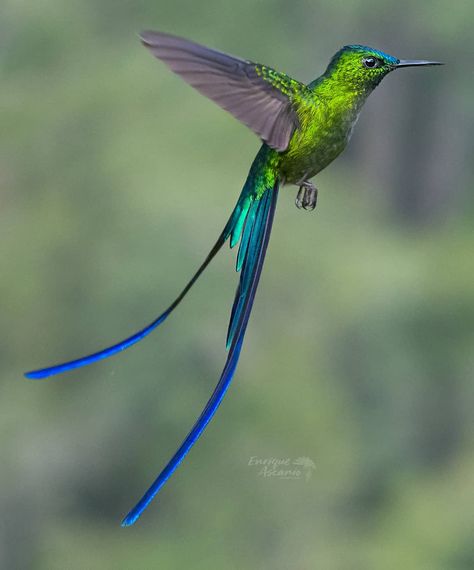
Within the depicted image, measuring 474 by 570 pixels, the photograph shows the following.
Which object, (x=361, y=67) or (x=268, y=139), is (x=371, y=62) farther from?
(x=268, y=139)

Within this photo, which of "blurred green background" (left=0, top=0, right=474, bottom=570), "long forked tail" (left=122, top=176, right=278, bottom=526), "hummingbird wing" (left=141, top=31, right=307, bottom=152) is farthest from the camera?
"blurred green background" (left=0, top=0, right=474, bottom=570)

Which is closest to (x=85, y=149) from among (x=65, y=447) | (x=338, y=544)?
(x=65, y=447)

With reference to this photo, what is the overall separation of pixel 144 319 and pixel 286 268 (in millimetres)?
468

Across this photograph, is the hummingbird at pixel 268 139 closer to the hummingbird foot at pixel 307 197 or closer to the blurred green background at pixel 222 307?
the hummingbird foot at pixel 307 197

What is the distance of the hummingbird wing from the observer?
1.59ft

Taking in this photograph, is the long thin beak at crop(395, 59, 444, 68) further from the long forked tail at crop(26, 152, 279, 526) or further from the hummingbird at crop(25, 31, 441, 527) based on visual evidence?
the long forked tail at crop(26, 152, 279, 526)

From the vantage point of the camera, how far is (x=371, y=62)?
643 mm

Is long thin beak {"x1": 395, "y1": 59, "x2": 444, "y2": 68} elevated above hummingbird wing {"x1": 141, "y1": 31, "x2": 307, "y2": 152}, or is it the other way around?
long thin beak {"x1": 395, "y1": 59, "x2": 444, "y2": 68}

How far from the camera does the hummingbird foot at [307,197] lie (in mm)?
627

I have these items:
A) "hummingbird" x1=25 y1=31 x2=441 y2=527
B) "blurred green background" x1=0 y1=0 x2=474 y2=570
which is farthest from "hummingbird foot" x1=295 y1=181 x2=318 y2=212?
"blurred green background" x1=0 y1=0 x2=474 y2=570

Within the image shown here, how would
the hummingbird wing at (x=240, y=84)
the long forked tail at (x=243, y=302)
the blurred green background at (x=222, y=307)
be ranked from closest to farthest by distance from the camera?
the hummingbird wing at (x=240, y=84)
the long forked tail at (x=243, y=302)
the blurred green background at (x=222, y=307)

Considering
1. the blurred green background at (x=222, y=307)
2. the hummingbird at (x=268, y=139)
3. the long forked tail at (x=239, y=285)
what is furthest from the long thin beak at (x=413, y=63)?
the blurred green background at (x=222, y=307)

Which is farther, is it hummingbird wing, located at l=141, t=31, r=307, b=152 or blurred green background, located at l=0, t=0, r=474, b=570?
blurred green background, located at l=0, t=0, r=474, b=570

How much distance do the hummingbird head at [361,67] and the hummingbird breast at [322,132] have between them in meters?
0.01
